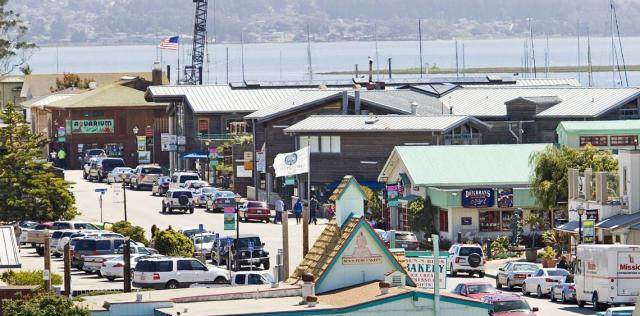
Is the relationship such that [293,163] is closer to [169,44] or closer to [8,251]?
[8,251]

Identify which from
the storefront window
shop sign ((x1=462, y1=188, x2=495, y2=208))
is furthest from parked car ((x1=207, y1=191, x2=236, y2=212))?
the storefront window

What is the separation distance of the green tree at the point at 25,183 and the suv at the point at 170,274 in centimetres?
1910

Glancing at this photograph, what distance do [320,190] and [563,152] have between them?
20756 millimetres

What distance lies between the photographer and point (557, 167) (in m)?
74.4

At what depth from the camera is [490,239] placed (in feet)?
248

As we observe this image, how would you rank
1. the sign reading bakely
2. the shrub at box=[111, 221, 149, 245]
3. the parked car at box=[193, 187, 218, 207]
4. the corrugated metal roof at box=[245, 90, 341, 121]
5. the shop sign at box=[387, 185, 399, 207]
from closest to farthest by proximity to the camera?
the sign reading bakely
the shrub at box=[111, 221, 149, 245]
the shop sign at box=[387, 185, 399, 207]
the parked car at box=[193, 187, 218, 207]
the corrugated metal roof at box=[245, 90, 341, 121]

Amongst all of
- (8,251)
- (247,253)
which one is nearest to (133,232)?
(247,253)

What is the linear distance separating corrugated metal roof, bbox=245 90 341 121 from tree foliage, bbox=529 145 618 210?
26431 millimetres

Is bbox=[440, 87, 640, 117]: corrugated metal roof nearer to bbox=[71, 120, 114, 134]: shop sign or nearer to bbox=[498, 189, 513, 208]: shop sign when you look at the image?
bbox=[498, 189, 513, 208]: shop sign

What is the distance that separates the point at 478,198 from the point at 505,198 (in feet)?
3.66

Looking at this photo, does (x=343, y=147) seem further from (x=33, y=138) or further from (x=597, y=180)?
(x=597, y=180)

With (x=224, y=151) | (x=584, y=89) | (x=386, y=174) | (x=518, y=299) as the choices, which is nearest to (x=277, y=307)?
(x=518, y=299)

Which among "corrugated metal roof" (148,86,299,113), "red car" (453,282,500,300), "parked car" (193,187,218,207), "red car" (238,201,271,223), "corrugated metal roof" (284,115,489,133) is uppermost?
"corrugated metal roof" (148,86,299,113)

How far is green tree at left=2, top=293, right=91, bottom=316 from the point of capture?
120 ft
